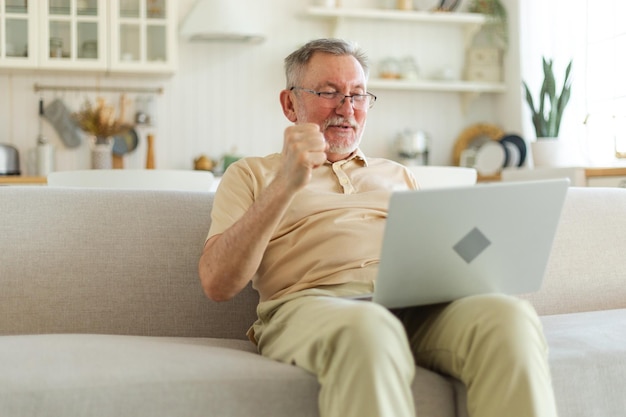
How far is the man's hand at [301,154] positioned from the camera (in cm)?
160

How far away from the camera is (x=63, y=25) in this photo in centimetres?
492

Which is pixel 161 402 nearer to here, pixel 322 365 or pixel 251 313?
pixel 322 365

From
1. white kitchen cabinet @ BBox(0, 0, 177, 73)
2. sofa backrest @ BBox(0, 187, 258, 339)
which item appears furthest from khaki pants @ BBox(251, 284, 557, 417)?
white kitchen cabinet @ BBox(0, 0, 177, 73)

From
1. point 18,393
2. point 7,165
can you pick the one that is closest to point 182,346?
point 18,393

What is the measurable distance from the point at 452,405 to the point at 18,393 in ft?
2.55

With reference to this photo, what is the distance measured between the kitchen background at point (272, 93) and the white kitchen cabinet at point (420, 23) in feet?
0.09

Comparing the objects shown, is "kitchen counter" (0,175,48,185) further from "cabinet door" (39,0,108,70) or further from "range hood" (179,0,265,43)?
"range hood" (179,0,265,43)

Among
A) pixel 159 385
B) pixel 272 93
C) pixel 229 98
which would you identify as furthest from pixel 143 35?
pixel 159 385

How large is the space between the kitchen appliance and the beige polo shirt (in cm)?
309

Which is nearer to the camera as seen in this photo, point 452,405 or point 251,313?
point 452,405

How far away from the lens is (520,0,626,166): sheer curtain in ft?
15.1

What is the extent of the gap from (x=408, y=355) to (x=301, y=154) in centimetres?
42

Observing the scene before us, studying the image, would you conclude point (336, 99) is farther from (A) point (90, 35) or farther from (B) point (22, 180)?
(A) point (90, 35)

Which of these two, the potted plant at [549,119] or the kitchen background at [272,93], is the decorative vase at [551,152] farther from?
the kitchen background at [272,93]
